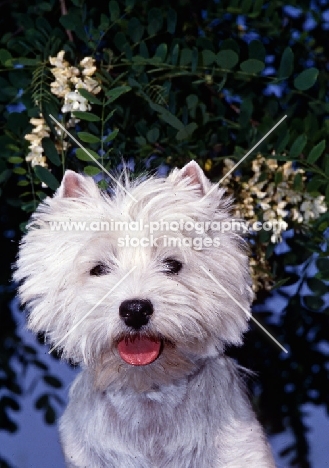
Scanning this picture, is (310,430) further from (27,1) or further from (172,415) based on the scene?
(27,1)

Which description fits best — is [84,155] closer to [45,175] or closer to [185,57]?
[45,175]

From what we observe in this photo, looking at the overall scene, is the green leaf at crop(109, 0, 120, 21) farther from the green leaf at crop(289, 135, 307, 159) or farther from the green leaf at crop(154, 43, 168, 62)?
the green leaf at crop(289, 135, 307, 159)

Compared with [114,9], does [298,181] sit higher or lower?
lower

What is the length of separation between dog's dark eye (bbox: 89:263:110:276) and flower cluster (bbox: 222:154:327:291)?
39 cm

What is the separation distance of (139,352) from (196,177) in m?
0.39

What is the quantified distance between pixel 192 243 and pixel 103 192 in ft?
0.79

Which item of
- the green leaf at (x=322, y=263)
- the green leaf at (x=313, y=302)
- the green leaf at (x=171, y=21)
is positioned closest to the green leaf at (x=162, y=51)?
the green leaf at (x=171, y=21)

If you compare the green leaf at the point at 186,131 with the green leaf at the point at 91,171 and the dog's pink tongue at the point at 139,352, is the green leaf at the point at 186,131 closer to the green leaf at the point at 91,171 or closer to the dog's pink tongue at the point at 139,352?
the green leaf at the point at 91,171

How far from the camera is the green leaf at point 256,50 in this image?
1.95 meters

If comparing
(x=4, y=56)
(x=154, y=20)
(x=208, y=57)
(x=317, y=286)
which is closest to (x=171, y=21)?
(x=154, y=20)

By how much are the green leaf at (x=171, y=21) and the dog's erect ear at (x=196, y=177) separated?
393mm

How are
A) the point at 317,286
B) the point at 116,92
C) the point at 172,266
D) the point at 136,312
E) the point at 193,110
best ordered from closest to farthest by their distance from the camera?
1. the point at 136,312
2. the point at 172,266
3. the point at 116,92
4. the point at 193,110
5. the point at 317,286

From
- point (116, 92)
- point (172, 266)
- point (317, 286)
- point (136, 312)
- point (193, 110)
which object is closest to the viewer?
point (136, 312)

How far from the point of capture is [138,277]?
171 centimetres
